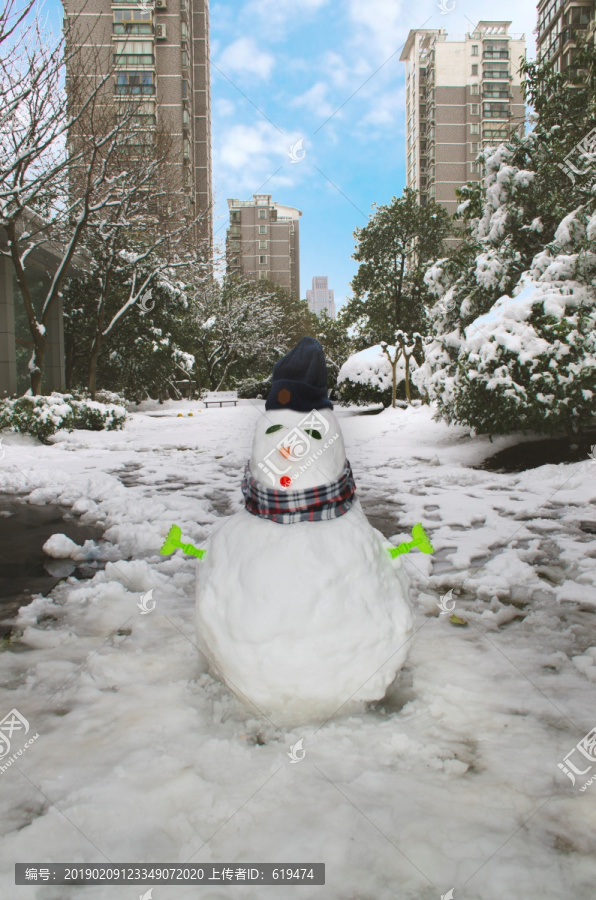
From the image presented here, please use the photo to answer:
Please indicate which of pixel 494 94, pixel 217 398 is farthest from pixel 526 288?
pixel 494 94

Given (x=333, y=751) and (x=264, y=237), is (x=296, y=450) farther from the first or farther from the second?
(x=264, y=237)

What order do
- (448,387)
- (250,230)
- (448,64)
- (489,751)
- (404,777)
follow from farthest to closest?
(250,230), (448,64), (448,387), (489,751), (404,777)

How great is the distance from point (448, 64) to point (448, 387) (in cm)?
6235

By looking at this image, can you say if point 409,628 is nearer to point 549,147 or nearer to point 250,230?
point 549,147

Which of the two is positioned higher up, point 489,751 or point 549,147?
point 549,147

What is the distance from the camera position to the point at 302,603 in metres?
1.92

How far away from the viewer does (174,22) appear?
39531mm

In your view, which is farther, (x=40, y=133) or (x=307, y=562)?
(x=40, y=133)

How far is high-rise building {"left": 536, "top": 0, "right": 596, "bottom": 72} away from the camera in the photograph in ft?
113

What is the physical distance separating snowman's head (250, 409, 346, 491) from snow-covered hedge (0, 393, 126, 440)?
8.99m

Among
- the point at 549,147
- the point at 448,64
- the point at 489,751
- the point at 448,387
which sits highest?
the point at 448,64

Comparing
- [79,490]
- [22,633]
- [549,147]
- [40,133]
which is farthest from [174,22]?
[22,633]

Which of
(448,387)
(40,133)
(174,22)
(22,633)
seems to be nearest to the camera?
(22,633)

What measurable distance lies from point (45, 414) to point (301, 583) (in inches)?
366
